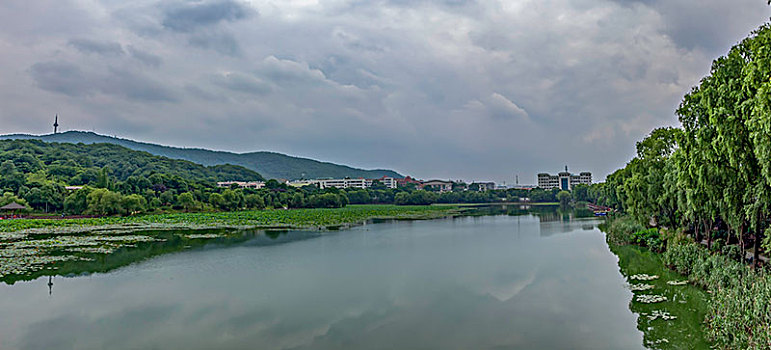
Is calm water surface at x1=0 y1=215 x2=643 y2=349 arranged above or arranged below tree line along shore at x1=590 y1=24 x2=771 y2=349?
below

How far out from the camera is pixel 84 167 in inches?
3233

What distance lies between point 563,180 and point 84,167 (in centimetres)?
14587

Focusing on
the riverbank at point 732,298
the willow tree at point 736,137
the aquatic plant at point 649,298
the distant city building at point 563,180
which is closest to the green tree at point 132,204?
the aquatic plant at point 649,298

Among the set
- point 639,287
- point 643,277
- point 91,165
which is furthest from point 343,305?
point 91,165

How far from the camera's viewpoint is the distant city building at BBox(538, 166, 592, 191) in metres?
165

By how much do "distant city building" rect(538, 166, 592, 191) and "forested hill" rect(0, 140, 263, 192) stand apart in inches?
4326

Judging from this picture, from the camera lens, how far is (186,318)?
36.4 feet

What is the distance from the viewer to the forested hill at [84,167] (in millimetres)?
61906

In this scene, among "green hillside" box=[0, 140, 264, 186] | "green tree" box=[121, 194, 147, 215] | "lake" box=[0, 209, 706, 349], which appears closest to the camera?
"lake" box=[0, 209, 706, 349]

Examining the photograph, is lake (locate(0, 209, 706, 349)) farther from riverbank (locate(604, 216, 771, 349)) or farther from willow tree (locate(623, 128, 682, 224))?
willow tree (locate(623, 128, 682, 224))

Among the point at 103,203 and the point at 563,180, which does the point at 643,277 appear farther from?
the point at 563,180

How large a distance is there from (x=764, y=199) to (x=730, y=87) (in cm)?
255

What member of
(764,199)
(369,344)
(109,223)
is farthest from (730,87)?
(109,223)

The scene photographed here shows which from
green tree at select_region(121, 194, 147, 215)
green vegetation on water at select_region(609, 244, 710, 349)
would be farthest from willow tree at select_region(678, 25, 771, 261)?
green tree at select_region(121, 194, 147, 215)
